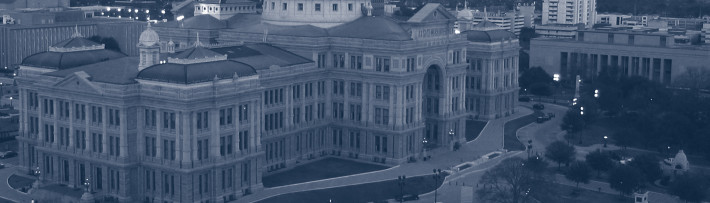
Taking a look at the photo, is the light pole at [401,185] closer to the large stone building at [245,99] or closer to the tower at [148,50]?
the large stone building at [245,99]

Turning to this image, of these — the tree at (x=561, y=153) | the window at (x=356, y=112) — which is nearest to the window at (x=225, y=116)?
the window at (x=356, y=112)

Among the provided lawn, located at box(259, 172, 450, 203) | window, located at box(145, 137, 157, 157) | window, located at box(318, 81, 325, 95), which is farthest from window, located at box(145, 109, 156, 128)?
window, located at box(318, 81, 325, 95)

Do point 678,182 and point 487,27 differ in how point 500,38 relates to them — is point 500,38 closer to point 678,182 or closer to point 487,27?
point 487,27

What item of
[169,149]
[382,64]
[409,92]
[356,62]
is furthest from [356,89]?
[169,149]

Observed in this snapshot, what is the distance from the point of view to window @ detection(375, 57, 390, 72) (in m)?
121

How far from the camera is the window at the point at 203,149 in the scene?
97.6 m

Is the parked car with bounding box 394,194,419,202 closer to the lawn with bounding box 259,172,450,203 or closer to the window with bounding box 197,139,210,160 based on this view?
the lawn with bounding box 259,172,450,203

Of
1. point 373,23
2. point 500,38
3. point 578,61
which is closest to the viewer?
point 373,23

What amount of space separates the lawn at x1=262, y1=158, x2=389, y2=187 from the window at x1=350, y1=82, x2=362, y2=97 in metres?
8.42

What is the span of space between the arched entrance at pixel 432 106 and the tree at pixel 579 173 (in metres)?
28.3

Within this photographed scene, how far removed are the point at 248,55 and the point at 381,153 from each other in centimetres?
2048

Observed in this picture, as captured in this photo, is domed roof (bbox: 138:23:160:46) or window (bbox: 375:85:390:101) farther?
window (bbox: 375:85:390:101)


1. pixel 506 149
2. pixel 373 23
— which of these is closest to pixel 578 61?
pixel 506 149

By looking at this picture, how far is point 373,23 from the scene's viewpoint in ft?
414
